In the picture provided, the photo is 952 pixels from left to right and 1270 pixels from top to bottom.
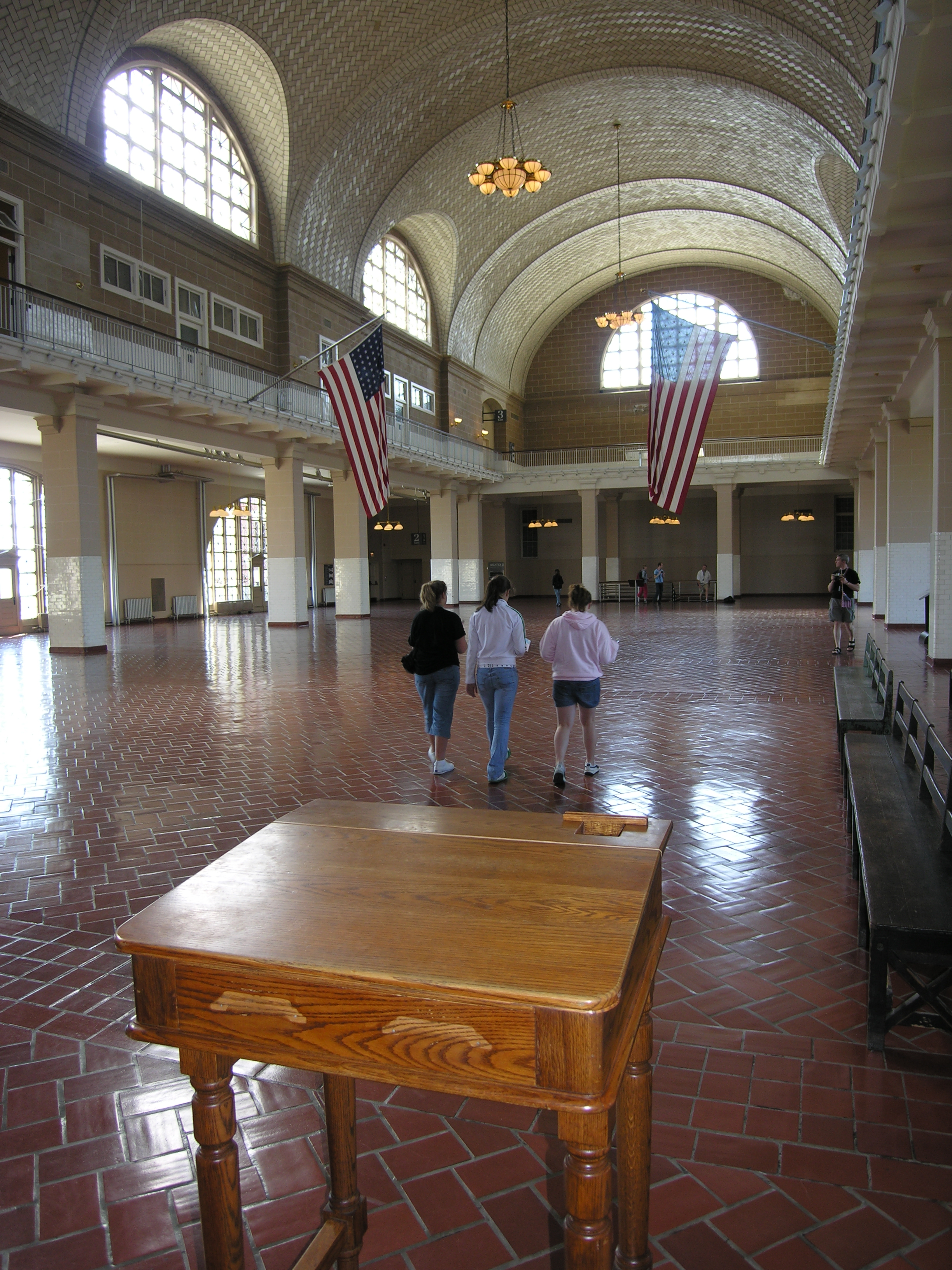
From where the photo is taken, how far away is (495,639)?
6.41 m

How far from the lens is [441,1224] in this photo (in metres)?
2.18

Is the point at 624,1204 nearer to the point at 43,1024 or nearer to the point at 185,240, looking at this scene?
the point at 43,1024

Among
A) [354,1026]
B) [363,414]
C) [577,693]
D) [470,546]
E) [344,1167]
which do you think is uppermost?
[363,414]

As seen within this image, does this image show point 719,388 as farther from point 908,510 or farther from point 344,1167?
point 344,1167

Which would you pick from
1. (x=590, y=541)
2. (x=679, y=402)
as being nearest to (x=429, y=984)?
(x=679, y=402)

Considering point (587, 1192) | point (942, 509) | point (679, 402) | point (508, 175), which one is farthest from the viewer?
point (508, 175)

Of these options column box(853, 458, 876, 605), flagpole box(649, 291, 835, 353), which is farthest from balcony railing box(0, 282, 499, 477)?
column box(853, 458, 876, 605)

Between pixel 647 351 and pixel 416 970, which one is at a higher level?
pixel 647 351

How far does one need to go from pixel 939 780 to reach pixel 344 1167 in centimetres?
316

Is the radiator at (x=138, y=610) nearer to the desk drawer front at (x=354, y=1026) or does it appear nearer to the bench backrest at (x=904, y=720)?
the bench backrest at (x=904, y=720)

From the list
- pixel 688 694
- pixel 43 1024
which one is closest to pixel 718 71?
pixel 688 694

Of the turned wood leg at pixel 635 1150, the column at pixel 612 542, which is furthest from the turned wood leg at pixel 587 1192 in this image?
the column at pixel 612 542

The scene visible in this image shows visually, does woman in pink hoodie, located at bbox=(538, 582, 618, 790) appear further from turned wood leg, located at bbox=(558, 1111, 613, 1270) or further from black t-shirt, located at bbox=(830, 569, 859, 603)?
black t-shirt, located at bbox=(830, 569, 859, 603)

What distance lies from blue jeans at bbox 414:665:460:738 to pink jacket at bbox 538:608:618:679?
2.48ft
